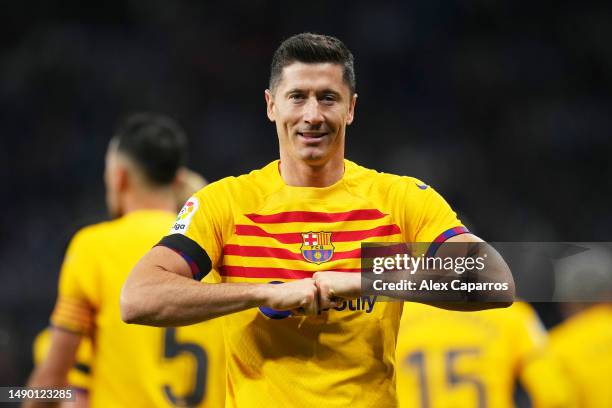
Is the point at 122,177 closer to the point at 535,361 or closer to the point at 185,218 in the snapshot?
the point at 185,218

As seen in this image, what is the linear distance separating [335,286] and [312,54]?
0.80m

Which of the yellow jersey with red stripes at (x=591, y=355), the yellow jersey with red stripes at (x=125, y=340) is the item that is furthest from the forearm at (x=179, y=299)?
the yellow jersey with red stripes at (x=591, y=355)

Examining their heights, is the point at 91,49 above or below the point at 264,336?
above

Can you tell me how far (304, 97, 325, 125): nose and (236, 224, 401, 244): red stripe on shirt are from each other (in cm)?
36

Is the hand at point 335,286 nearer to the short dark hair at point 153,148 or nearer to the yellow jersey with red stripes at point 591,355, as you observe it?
the short dark hair at point 153,148

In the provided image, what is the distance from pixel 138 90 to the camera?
1295 centimetres

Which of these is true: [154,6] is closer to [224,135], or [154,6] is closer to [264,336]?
[224,135]

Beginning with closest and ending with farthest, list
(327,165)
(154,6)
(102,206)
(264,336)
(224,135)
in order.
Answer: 1. (264,336)
2. (327,165)
3. (102,206)
4. (224,135)
5. (154,6)

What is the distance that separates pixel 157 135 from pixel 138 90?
8195mm

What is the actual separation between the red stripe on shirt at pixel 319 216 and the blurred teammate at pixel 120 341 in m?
1.30

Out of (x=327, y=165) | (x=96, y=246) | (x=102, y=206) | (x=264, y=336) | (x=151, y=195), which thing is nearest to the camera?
(x=264, y=336)

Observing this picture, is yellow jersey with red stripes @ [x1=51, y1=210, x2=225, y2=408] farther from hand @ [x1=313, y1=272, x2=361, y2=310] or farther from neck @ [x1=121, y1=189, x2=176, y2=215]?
hand @ [x1=313, y1=272, x2=361, y2=310]

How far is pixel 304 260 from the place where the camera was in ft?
10.3

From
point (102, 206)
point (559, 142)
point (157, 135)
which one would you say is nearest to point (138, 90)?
point (102, 206)
